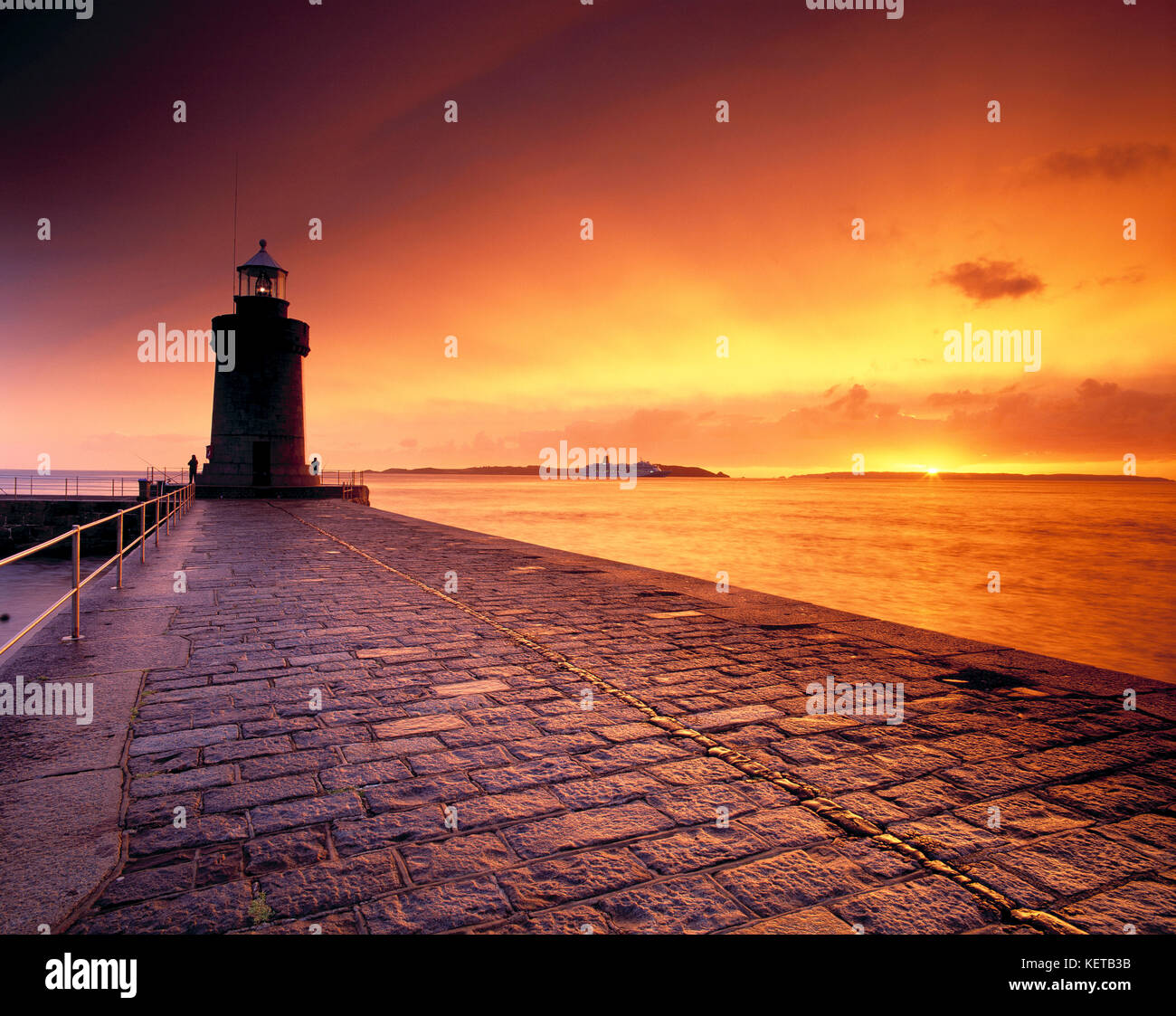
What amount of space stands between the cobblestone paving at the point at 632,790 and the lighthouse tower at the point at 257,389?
26.8 metres

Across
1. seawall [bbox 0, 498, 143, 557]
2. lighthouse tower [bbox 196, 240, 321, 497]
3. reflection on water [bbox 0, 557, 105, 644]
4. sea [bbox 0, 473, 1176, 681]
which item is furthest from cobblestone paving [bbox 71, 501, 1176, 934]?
seawall [bbox 0, 498, 143, 557]

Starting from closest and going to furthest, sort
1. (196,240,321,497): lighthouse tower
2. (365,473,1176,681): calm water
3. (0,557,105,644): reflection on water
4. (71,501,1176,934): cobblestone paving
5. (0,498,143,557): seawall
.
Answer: (71,501,1176,934): cobblestone paving < (365,473,1176,681): calm water < (0,557,105,644): reflection on water < (0,498,143,557): seawall < (196,240,321,497): lighthouse tower

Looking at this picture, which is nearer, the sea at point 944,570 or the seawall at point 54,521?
the sea at point 944,570

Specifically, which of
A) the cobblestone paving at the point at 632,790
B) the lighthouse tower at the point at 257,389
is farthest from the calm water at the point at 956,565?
the lighthouse tower at the point at 257,389

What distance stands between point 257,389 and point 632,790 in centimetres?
3069

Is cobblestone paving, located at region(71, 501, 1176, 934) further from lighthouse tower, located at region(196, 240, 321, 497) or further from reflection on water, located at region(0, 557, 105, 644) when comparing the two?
lighthouse tower, located at region(196, 240, 321, 497)

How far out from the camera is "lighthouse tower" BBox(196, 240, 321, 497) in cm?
2802

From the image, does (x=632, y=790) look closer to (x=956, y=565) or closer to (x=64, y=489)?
(x=956, y=565)

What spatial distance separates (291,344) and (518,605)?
2710 cm

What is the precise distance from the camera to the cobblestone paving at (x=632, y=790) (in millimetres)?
1918

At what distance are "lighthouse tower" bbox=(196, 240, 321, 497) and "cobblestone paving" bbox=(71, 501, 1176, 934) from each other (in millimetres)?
26816

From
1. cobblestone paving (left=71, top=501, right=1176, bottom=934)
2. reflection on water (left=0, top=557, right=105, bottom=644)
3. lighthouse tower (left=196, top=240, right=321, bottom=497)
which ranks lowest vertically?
reflection on water (left=0, top=557, right=105, bottom=644)

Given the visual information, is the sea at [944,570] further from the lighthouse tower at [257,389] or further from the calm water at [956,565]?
the lighthouse tower at [257,389]

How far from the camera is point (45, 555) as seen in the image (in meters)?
26.8
